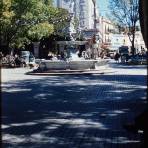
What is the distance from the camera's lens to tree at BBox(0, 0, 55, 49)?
47531 mm

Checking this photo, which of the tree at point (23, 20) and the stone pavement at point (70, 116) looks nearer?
the stone pavement at point (70, 116)

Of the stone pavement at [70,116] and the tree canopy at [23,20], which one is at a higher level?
the tree canopy at [23,20]

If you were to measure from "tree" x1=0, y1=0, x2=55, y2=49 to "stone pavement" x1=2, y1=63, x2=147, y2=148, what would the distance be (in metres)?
26.7

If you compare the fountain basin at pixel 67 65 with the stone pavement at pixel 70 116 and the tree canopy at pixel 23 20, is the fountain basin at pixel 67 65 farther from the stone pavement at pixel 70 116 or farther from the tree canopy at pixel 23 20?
the stone pavement at pixel 70 116

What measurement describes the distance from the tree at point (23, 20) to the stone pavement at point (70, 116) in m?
26.7

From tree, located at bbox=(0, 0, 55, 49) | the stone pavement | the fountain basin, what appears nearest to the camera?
the stone pavement

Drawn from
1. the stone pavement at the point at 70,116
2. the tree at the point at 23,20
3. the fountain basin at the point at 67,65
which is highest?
the tree at the point at 23,20

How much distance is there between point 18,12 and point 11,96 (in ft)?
100

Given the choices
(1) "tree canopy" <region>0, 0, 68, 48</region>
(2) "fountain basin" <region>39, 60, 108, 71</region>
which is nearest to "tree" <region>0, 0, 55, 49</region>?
Answer: (1) "tree canopy" <region>0, 0, 68, 48</region>

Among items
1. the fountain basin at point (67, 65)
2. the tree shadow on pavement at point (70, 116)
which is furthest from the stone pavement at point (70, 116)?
the fountain basin at point (67, 65)

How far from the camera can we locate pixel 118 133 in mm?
10453

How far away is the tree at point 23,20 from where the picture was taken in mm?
47531

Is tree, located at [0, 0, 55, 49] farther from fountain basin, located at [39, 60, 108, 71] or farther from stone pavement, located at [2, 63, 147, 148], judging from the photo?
stone pavement, located at [2, 63, 147, 148]

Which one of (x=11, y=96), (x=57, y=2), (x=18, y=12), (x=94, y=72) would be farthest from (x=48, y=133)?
(x=57, y=2)
